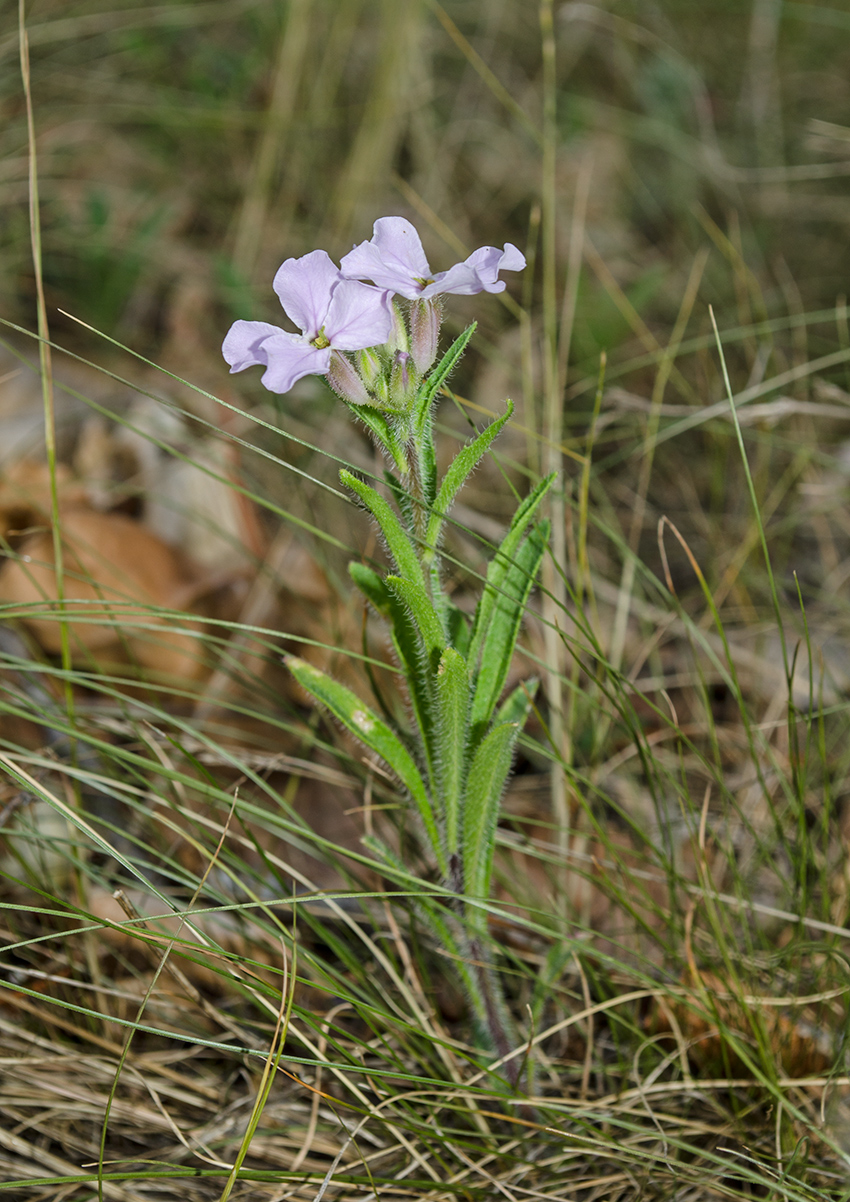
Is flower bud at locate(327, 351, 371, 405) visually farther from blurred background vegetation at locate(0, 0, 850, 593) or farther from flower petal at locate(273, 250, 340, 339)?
blurred background vegetation at locate(0, 0, 850, 593)

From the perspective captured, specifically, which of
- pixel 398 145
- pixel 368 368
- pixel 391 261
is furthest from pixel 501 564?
pixel 398 145

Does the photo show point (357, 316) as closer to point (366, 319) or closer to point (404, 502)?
point (366, 319)

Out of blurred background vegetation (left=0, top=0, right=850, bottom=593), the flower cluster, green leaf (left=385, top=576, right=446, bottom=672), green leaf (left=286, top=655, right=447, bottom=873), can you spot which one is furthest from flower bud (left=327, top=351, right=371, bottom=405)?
blurred background vegetation (left=0, top=0, right=850, bottom=593)

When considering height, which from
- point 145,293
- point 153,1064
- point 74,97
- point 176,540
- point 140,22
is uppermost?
point 140,22

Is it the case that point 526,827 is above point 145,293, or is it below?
below

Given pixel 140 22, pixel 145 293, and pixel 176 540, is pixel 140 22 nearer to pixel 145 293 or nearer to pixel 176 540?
pixel 145 293

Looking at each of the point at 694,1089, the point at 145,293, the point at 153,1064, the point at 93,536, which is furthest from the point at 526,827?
the point at 145,293
